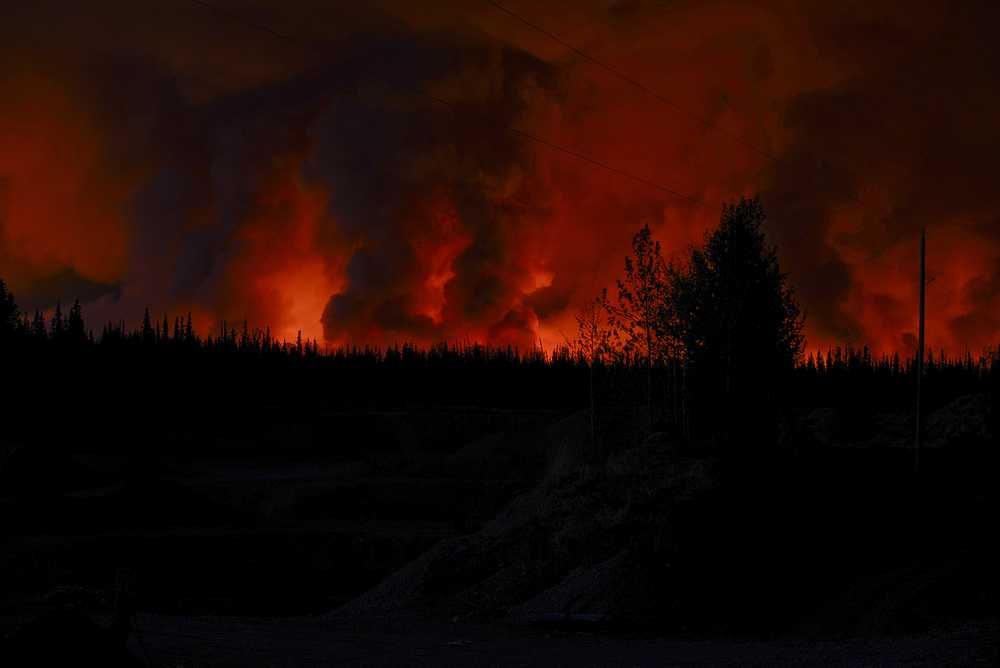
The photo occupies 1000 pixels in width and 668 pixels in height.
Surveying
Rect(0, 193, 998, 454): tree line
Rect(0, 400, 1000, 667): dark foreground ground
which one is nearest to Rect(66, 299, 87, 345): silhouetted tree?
Rect(0, 193, 998, 454): tree line

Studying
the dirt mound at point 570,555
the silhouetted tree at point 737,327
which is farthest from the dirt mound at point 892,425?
the dirt mound at point 570,555

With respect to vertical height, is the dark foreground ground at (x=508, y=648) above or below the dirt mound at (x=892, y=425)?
below

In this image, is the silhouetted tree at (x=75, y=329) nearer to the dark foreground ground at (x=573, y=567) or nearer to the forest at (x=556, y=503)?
the forest at (x=556, y=503)

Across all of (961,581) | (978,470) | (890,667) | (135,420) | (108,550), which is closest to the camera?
(890,667)

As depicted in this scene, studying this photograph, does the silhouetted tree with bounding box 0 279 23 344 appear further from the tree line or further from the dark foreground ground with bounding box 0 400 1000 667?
the dark foreground ground with bounding box 0 400 1000 667

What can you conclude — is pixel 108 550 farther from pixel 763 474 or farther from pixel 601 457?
pixel 763 474

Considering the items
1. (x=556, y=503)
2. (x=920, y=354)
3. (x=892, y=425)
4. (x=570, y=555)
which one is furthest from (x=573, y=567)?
(x=892, y=425)

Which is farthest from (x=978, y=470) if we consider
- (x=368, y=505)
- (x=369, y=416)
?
(x=369, y=416)

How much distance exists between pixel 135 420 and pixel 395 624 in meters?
90.1

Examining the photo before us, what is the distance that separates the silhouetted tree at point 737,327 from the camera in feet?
174

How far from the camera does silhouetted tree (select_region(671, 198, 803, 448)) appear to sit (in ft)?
174

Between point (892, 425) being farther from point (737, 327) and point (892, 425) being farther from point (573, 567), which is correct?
point (573, 567)

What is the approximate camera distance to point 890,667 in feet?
57.5

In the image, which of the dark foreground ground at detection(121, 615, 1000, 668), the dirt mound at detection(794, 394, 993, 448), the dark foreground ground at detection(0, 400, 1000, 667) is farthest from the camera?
the dirt mound at detection(794, 394, 993, 448)
